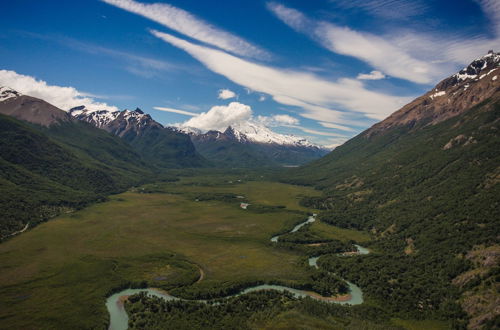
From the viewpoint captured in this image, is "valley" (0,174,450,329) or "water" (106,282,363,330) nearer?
"water" (106,282,363,330)

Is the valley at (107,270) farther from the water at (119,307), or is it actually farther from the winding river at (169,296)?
the winding river at (169,296)

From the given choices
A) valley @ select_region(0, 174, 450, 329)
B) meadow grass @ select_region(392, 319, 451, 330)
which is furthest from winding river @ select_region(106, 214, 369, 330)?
meadow grass @ select_region(392, 319, 451, 330)

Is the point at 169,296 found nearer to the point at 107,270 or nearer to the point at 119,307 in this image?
the point at 119,307

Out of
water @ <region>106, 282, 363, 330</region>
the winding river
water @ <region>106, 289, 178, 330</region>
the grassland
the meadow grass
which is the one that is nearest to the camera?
the meadow grass

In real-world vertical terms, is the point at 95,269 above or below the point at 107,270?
below

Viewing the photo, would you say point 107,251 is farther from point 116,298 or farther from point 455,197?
point 455,197

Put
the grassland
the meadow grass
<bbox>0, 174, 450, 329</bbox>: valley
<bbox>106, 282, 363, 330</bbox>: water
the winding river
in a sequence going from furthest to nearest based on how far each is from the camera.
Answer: <bbox>0, 174, 450, 329</bbox>: valley → the winding river → the grassland → <bbox>106, 282, 363, 330</bbox>: water → the meadow grass

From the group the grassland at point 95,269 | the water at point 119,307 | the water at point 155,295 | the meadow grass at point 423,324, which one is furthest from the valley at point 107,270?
the meadow grass at point 423,324

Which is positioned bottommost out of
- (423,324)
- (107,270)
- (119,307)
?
(119,307)

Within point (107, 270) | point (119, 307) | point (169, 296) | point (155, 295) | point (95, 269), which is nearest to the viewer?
point (119, 307)

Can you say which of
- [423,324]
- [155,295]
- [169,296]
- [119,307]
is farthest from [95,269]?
[423,324]

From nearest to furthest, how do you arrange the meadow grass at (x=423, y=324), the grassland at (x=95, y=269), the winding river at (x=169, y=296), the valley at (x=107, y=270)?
the meadow grass at (x=423, y=324), the grassland at (x=95, y=269), the winding river at (x=169, y=296), the valley at (x=107, y=270)

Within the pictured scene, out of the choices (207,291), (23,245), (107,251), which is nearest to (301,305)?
(207,291)

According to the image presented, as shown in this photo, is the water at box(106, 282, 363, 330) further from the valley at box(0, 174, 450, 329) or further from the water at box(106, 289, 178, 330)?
the valley at box(0, 174, 450, 329)
